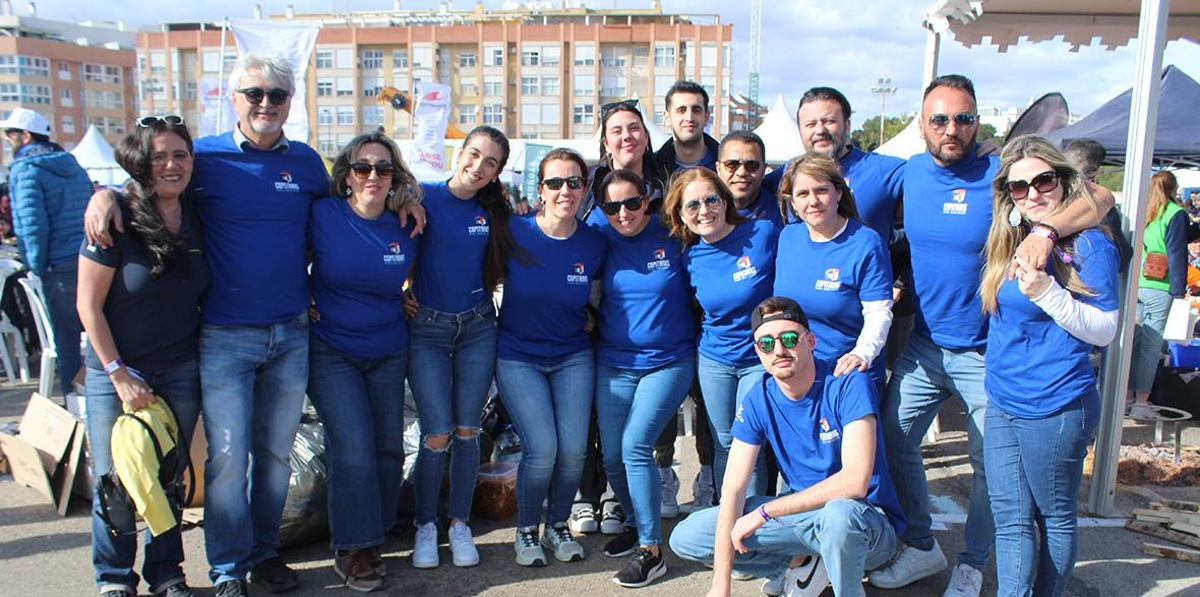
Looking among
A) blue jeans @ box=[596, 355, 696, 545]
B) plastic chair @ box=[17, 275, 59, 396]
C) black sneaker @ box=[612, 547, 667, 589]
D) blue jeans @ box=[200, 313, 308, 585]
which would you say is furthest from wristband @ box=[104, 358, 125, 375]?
plastic chair @ box=[17, 275, 59, 396]

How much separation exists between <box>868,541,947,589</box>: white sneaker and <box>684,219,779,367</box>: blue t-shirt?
1062 millimetres

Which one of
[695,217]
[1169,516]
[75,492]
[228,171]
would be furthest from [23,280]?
[1169,516]

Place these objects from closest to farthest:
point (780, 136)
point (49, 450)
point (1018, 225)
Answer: point (1018, 225) < point (49, 450) < point (780, 136)

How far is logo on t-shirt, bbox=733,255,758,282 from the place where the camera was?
3373 millimetres

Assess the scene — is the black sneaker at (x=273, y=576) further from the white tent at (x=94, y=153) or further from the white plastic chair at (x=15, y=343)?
the white tent at (x=94, y=153)

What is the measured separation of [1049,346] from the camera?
2729mm

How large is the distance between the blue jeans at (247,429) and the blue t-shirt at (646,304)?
1323 mm

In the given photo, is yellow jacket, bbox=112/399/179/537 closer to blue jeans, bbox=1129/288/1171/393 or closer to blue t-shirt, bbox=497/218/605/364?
blue t-shirt, bbox=497/218/605/364

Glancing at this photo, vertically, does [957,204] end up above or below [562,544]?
above

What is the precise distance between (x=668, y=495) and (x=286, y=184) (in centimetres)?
249

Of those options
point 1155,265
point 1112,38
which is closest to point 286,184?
point 1112,38

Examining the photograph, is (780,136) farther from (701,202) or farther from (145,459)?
(145,459)

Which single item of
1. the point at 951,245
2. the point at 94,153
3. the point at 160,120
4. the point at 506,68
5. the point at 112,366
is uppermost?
the point at 506,68

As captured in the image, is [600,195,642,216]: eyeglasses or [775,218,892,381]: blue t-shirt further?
[600,195,642,216]: eyeglasses
